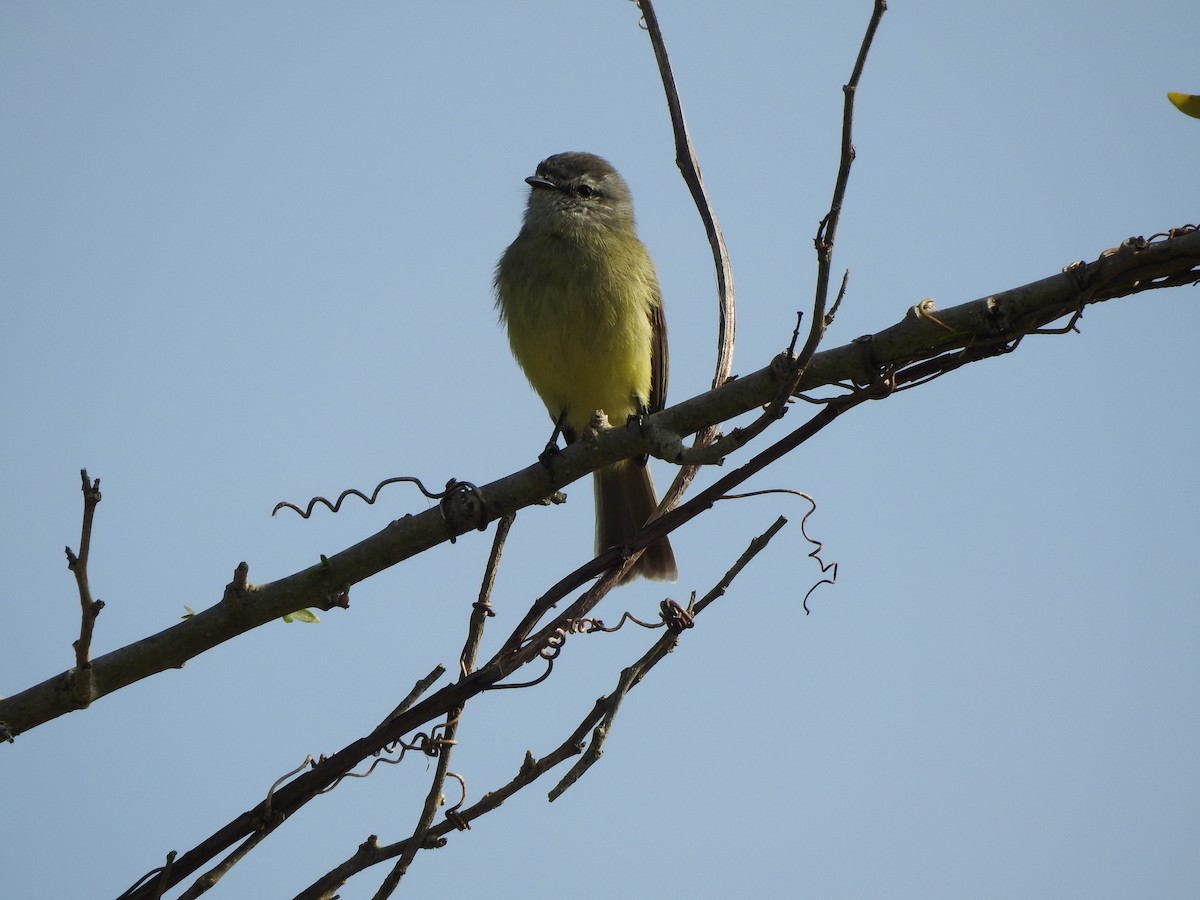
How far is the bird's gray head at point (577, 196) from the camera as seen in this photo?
226 inches

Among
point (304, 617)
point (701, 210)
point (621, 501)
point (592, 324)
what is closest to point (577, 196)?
point (592, 324)

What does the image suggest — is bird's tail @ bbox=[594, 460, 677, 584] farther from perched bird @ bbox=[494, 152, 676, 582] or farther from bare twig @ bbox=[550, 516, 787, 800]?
bare twig @ bbox=[550, 516, 787, 800]

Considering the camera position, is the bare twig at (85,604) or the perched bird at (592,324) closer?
the bare twig at (85,604)

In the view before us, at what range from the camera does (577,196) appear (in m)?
5.99

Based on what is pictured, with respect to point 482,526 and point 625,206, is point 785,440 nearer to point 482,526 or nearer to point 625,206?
point 482,526

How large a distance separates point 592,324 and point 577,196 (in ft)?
3.63

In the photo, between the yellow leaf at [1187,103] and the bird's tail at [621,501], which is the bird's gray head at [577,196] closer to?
the bird's tail at [621,501]

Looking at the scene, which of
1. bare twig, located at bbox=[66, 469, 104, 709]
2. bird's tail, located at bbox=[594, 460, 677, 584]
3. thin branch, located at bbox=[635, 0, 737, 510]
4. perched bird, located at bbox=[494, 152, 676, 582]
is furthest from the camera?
bird's tail, located at bbox=[594, 460, 677, 584]

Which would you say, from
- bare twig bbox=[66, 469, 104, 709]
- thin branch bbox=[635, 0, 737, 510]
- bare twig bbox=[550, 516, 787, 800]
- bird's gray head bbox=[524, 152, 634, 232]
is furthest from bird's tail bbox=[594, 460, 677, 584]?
bare twig bbox=[66, 469, 104, 709]

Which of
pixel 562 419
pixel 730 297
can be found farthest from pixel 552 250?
pixel 730 297

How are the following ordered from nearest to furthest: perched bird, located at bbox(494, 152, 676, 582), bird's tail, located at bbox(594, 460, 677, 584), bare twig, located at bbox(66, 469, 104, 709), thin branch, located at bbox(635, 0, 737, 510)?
bare twig, located at bbox(66, 469, 104, 709), thin branch, located at bbox(635, 0, 737, 510), perched bird, located at bbox(494, 152, 676, 582), bird's tail, located at bbox(594, 460, 677, 584)

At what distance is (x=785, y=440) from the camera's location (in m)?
2.53

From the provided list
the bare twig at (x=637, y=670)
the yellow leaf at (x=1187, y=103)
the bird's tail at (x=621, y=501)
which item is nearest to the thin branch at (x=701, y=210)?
the bare twig at (x=637, y=670)

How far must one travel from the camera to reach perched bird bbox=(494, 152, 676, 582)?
5.21m
